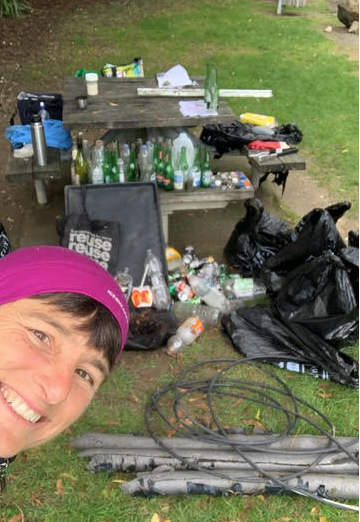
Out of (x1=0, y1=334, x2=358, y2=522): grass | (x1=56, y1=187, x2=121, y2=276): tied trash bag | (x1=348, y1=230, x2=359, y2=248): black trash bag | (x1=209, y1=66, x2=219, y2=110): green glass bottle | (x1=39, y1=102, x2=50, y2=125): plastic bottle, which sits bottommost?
(x1=0, y1=334, x2=358, y2=522): grass

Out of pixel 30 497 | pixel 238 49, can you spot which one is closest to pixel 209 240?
pixel 30 497

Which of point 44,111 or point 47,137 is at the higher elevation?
point 44,111

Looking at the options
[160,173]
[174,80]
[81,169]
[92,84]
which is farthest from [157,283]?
[174,80]

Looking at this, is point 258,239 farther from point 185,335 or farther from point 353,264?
point 185,335

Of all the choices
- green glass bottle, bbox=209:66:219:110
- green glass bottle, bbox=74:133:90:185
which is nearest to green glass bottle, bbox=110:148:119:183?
green glass bottle, bbox=74:133:90:185

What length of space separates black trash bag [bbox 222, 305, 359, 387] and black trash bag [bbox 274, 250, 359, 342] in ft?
0.25

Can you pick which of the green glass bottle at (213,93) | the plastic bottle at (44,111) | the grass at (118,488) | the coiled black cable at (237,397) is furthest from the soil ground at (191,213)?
the grass at (118,488)

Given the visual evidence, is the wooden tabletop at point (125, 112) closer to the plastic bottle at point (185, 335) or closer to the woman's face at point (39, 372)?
the plastic bottle at point (185, 335)

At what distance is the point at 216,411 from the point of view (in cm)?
315

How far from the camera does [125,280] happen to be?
3865mm

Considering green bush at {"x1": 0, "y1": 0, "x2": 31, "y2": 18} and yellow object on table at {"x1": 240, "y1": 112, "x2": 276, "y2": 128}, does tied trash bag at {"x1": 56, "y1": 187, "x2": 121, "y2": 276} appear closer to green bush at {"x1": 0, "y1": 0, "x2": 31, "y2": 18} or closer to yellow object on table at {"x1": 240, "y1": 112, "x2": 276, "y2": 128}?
yellow object on table at {"x1": 240, "y1": 112, "x2": 276, "y2": 128}

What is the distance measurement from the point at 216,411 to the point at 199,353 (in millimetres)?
512

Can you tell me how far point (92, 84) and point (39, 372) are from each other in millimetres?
4067

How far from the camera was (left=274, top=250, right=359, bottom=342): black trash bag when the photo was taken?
3232 mm
